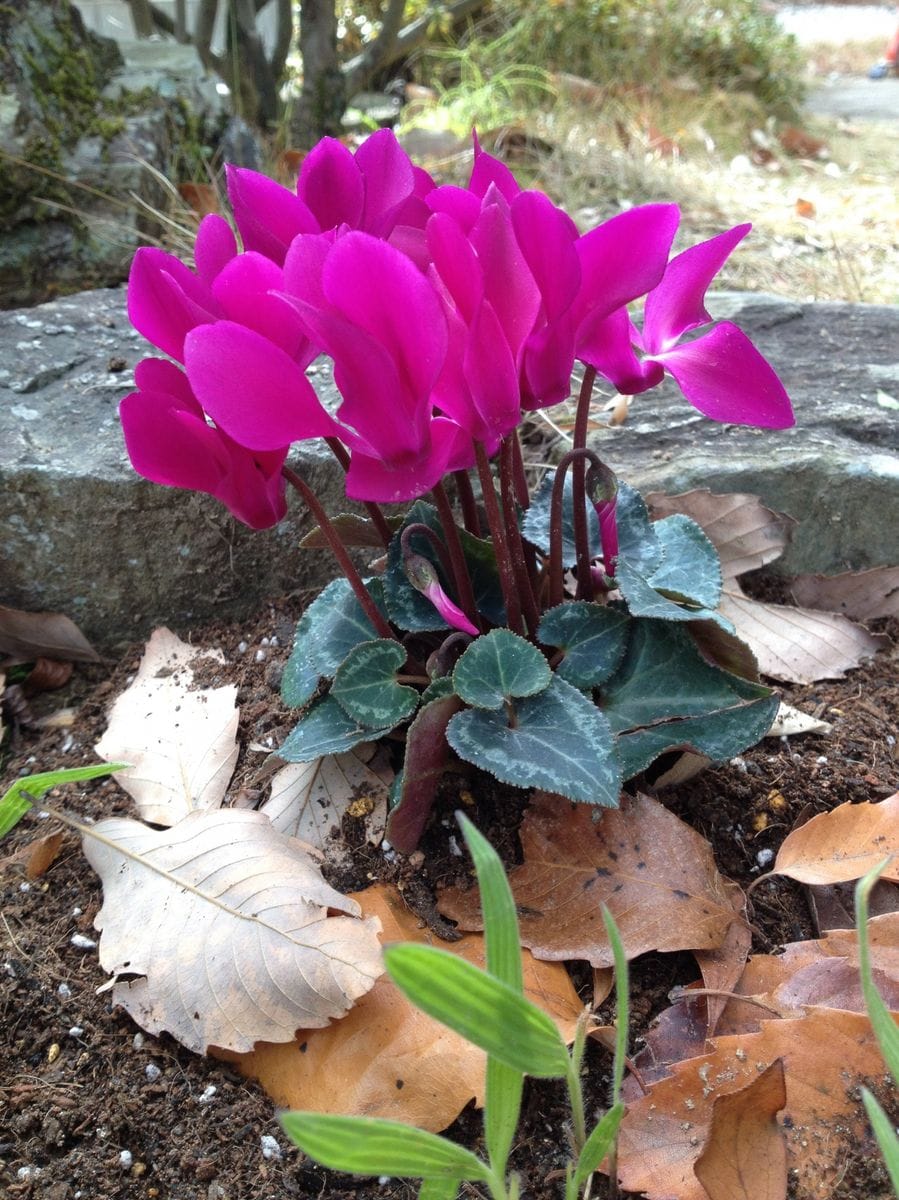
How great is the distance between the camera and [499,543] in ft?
3.34

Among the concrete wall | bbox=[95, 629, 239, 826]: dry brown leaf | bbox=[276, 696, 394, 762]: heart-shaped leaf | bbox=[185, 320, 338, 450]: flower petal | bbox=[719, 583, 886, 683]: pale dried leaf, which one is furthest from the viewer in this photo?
the concrete wall

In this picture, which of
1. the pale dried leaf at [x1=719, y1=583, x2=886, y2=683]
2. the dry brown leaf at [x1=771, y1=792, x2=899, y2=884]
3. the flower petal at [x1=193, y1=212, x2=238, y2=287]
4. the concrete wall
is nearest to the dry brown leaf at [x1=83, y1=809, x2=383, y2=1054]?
the dry brown leaf at [x1=771, y1=792, x2=899, y2=884]

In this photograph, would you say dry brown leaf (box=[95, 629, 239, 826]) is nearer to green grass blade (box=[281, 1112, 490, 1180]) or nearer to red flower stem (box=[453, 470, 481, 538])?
red flower stem (box=[453, 470, 481, 538])

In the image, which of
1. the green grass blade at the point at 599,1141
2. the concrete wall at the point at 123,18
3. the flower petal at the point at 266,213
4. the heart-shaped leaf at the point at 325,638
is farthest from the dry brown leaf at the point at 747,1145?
the concrete wall at the point at 123,18

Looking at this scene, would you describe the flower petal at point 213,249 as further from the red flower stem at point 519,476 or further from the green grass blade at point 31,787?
the green grass blade at point 31,787

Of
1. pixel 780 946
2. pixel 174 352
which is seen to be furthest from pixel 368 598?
pixel 780 946

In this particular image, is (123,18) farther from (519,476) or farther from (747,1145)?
(747,1145)

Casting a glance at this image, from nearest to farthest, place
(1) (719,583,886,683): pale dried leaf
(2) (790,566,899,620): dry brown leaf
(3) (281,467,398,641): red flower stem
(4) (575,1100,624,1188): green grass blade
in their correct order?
(4) (575,1100,624,1188): green grass blade, (3) (281,467,398,641): red flower stem, (1) (719,583,886,683): pale dried leaf, (2) (790,566,899,620): dry brown leaf

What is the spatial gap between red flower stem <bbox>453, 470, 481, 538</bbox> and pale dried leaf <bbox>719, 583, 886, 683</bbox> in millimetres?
492

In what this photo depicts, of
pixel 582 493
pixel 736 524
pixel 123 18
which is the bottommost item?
pixel 736 524

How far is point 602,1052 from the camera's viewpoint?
3.24ft

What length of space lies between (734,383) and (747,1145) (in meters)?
0.66

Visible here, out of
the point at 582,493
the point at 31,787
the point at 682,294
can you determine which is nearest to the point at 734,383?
the point at 682,294

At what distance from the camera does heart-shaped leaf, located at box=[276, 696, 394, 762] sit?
3.64 ft
